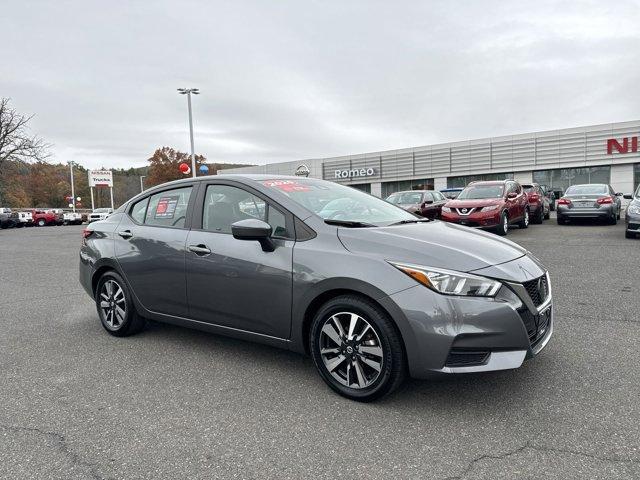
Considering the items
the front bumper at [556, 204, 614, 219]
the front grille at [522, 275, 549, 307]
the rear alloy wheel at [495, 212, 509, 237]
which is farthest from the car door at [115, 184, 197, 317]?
the front bumper at [556, 204, 614, 219]

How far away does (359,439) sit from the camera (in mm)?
2631

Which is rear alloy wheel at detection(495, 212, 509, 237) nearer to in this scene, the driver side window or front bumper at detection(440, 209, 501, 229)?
front bumper at detection(440, 209, 501, 229)

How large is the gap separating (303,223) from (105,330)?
2857 millimetres

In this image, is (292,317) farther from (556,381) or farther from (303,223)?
(556,381)

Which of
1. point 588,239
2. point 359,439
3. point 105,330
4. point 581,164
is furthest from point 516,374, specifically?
point 581,164

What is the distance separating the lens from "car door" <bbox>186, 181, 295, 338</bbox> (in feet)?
10.9

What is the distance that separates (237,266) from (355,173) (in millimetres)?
40857

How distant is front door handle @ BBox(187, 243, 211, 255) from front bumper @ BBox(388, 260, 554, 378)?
164 centimetres

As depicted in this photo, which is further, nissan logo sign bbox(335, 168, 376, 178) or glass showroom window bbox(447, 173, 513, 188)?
nissan logo sign bbox(335, 168, 376, 178)

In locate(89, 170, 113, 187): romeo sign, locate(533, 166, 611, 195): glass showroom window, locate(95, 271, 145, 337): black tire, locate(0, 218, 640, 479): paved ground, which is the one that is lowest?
locate(0, 218, 640, 479): paved ground

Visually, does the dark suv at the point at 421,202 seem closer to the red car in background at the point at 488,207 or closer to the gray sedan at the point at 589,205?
the red car in background at the point at 488,207

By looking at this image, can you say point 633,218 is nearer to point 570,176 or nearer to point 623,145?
point 623,145

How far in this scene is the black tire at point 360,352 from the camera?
9.42ft

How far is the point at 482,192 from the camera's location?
13.9 m
